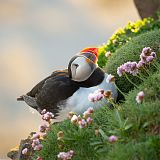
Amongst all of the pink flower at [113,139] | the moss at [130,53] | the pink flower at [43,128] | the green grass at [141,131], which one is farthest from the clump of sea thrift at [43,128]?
the moss at [130,53]

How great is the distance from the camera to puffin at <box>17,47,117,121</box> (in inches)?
225

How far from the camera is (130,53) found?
21.7 feet

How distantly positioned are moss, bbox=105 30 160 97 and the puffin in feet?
2.03

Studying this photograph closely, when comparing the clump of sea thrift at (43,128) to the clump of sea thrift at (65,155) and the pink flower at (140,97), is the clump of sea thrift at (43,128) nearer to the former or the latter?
the clump of sea thrift at (65,155)

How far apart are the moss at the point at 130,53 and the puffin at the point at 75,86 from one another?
0.62m

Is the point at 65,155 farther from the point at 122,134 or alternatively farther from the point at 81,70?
the point at 81,70

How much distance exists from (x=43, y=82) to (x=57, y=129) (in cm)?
95

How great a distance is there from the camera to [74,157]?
15.8ft

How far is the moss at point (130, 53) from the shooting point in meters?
6.53

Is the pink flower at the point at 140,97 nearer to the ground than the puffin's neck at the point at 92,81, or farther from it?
farther from it

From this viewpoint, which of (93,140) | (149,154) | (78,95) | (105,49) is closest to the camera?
(149,154)

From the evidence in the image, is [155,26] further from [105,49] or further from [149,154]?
[149,154]

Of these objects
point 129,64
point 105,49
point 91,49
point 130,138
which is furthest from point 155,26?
point 130,138

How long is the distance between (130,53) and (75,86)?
3.70 ft
